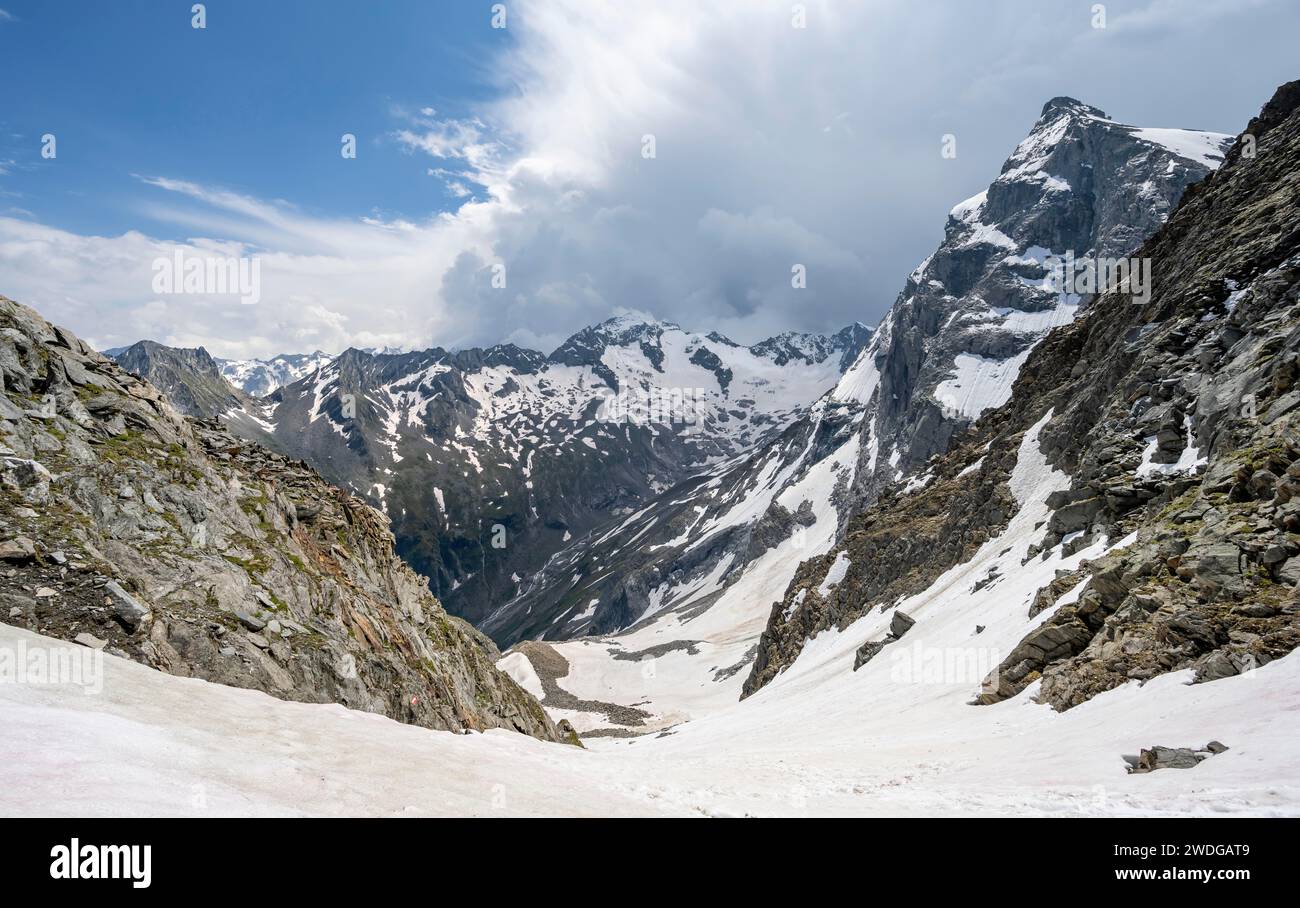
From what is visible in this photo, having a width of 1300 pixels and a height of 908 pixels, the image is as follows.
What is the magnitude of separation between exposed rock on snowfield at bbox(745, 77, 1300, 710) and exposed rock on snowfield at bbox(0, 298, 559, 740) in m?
23.7

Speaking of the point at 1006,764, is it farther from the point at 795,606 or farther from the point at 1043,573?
the point at 795,606

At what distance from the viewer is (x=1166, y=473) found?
32.1 meters

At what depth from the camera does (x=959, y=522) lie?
191 ft

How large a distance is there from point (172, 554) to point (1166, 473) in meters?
41.2

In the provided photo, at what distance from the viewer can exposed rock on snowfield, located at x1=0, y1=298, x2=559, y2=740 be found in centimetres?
1582

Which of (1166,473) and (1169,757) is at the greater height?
(1166,473)

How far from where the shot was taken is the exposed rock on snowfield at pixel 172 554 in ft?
51.9

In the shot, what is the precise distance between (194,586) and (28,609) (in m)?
4.90

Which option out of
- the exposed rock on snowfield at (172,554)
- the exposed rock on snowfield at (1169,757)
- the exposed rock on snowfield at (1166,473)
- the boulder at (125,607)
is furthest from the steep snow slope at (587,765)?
the exposed rock on snowfield at (172,554)

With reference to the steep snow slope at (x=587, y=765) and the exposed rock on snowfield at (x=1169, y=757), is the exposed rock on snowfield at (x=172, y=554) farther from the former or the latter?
the exposed rock on snowfield at (x=1169, y=757)

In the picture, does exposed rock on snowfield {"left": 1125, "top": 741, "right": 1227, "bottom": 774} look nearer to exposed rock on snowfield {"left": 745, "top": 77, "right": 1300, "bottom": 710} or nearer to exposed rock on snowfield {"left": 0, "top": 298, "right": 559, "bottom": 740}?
exposed rock on snowfield {"left": 745, "top": 77, "right": 1300, "bottom": 710}

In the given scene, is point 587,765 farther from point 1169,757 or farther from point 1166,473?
point 1166,473

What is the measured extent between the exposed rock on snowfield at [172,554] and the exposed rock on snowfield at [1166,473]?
23656 millimetres

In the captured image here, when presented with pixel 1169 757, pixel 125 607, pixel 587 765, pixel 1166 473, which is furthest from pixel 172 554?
pixel 1166 473
